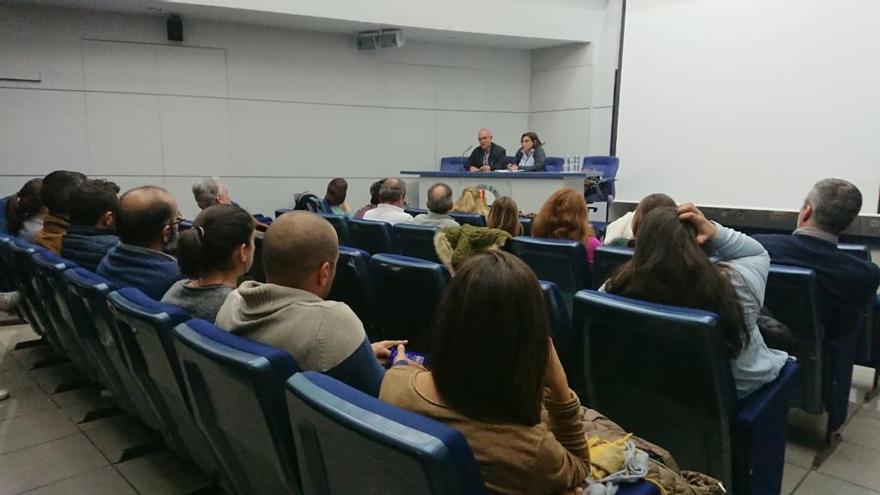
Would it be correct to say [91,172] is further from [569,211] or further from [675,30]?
[675,30]

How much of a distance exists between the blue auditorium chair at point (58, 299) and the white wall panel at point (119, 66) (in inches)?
177

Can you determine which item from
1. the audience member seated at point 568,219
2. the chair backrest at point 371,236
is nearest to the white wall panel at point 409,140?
the chair backrest at point 371,236

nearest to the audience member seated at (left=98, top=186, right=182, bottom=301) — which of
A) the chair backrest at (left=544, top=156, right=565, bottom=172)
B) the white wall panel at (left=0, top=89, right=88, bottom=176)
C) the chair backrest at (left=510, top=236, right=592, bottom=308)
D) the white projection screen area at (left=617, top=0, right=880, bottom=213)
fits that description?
the chair backrest at (left=510, top=236, right=592, bottom=308)

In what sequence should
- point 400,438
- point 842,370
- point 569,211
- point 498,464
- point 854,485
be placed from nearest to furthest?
1. point 400,438
2. point 498,464
3. point 854,485
4. point 842,370
5. point 569,211

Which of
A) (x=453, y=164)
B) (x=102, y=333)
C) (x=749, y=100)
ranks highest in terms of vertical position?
(x=749, y=100)

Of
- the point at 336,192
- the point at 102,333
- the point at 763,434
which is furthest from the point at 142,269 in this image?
the point at 336,192

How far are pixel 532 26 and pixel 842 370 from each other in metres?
6.69

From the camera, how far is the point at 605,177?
7859 mm

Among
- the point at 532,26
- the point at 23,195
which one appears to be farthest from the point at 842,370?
the point at 532,26

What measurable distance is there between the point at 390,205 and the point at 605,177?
13.4 feet

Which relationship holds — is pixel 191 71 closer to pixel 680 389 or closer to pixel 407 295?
pixel 407 295

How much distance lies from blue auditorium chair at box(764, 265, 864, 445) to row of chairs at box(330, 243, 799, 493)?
379mm

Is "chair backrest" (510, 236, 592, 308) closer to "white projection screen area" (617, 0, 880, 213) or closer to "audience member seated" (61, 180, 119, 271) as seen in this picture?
"audience member seated" (61, 180, 119, 271)

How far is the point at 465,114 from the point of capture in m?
9.05
